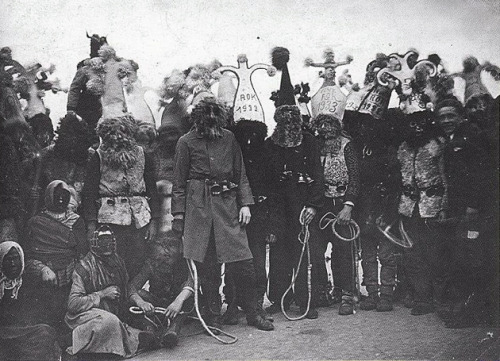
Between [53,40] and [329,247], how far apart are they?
3.47 meters

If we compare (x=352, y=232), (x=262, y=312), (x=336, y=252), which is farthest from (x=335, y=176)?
(x=262, y=312)

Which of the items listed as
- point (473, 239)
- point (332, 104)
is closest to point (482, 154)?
point (473, 239)

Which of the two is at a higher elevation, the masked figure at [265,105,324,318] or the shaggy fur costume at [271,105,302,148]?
the shaggy fur costume at [271,105,302,148]

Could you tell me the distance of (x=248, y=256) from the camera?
5.14m

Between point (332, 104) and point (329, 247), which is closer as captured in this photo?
point (332, 104)

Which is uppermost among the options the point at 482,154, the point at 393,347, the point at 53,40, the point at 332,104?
the point at 53,40

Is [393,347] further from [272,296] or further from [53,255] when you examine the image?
[53,255]

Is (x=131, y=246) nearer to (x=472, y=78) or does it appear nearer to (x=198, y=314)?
(x=198, y=314)

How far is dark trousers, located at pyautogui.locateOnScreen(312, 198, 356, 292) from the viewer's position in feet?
18.7

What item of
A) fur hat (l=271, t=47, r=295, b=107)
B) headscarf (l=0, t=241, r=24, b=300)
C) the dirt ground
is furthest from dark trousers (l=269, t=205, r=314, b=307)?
headscarf (l=0, t=241, r=24, b=300)

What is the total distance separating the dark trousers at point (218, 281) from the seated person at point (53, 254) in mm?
1075

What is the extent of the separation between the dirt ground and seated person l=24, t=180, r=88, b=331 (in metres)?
0.84

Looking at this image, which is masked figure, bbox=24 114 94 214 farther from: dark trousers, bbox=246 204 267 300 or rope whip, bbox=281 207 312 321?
rope whip, bbox=281 207 312 321

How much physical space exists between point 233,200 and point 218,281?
0.83 meters
